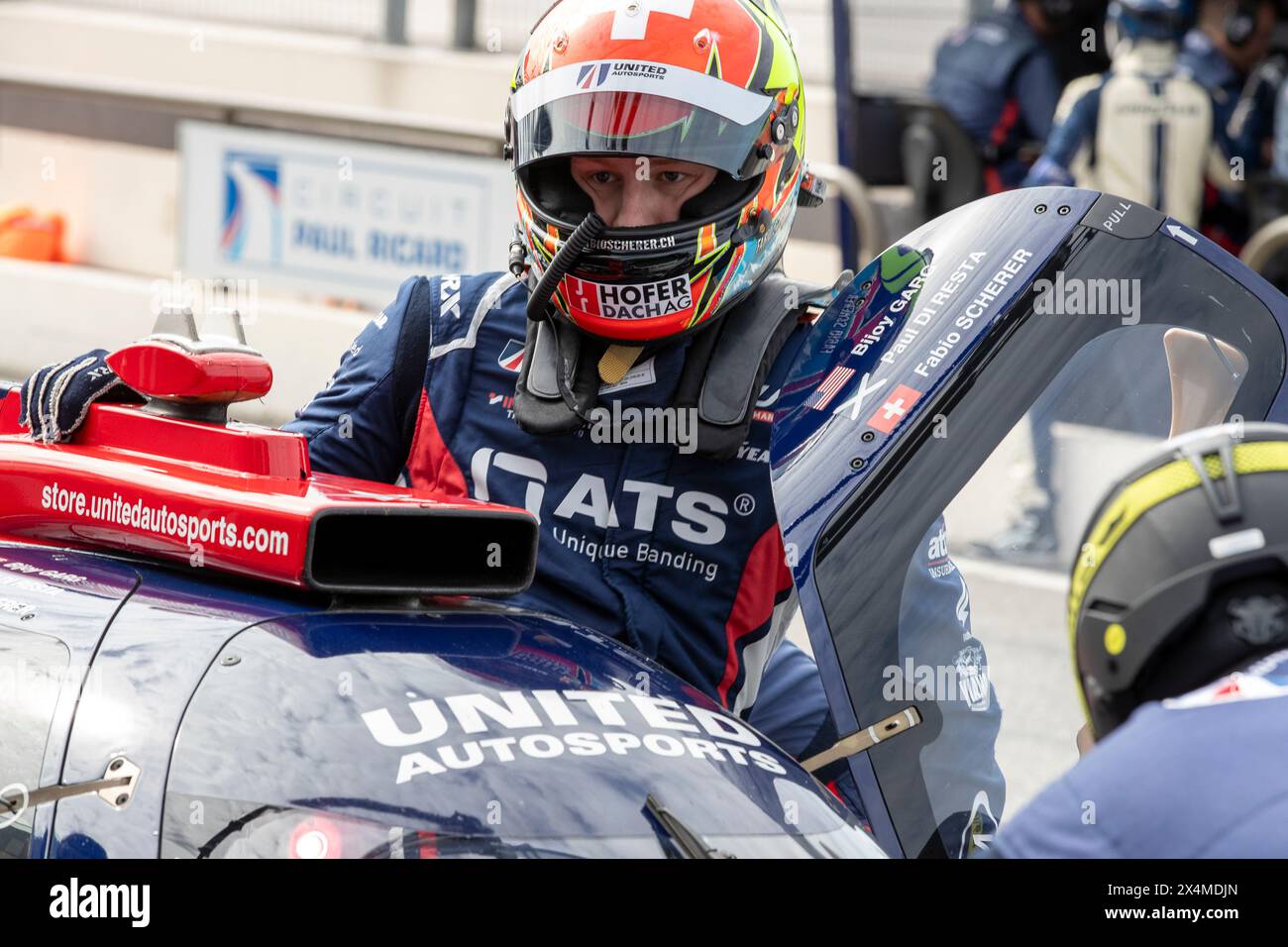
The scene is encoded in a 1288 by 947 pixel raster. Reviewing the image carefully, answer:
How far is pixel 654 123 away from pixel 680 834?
1.13m

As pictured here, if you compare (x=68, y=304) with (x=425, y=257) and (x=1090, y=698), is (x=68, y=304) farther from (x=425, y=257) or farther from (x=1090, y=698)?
(x=1090, y=698)

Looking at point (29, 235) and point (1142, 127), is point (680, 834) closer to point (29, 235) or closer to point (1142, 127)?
point (1142, 127)

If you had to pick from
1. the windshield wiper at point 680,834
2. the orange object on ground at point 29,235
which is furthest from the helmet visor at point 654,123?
the orange object on ground at point 29,235

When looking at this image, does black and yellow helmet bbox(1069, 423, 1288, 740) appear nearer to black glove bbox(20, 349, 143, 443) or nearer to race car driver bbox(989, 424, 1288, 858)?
race car driver bbox(989, 424, 1288, 858)

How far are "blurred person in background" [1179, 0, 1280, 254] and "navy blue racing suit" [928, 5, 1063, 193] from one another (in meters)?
0.95

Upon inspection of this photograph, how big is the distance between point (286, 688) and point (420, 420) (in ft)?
3.03

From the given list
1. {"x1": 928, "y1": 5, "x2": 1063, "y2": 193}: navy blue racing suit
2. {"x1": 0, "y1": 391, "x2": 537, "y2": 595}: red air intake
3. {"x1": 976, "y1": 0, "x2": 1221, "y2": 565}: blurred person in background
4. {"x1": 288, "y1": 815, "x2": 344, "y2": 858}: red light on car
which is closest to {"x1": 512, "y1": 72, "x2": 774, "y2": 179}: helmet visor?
{"x1": 0, "y1": 391, "x2": 537, "y2": 595}: red air intake

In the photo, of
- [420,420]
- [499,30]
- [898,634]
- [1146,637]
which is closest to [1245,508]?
[1146,637]

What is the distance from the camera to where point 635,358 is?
2.98 meters

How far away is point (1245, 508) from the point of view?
68.9 inches

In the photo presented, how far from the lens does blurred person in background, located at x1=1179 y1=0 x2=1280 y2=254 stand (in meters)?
8.70

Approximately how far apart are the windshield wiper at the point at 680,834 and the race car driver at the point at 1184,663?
408 millimetres

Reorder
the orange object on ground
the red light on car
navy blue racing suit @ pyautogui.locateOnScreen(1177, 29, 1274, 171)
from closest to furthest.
A: the red light on car
navy blue racing suit @ pyautogui.locateOnScreen(1177, 29, 1274, 171)
the orange object on ground

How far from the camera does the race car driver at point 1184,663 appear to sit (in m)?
1.65
